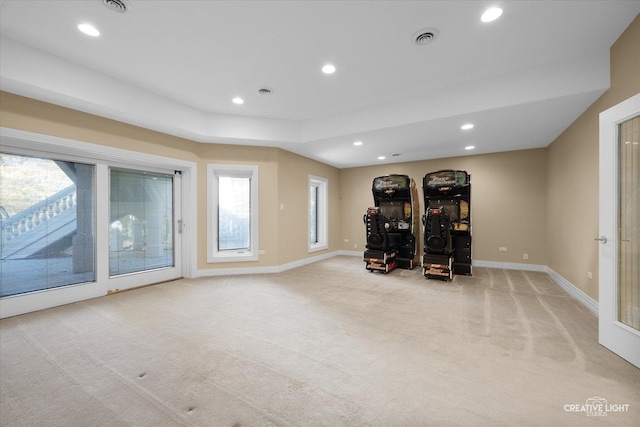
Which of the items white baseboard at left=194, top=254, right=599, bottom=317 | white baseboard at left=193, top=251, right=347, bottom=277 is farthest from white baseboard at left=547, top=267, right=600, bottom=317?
white baseboard at left=193, top=251, right=347, bottom=277

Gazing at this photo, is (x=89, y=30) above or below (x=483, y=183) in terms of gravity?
above

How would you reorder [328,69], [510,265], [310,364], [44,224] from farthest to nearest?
[510,265]
[44,224]
[328,69]
[310,364]

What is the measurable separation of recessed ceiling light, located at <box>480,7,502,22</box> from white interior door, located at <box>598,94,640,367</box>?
4.07 feet

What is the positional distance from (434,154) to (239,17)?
480cm

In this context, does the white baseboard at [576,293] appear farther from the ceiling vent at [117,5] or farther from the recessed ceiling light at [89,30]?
the recessed ceiling light at [89,30]

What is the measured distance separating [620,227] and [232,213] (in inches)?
209

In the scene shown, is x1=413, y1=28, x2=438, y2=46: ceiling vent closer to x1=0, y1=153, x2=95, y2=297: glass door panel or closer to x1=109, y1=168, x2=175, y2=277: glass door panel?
x1=109, y1=168, x2=175, y2=277: glass door panel

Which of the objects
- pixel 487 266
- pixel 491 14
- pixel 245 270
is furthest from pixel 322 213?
pixel 491 14

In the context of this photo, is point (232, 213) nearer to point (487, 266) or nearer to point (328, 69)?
point (328, 69)

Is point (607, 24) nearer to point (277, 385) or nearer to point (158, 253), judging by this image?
point (277, 385)

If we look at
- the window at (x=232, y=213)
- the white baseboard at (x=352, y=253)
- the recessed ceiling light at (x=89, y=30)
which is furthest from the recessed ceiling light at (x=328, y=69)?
the white baseboard at (x=352, y=253)

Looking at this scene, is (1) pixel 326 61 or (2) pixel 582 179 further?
(2) pixel 582 179

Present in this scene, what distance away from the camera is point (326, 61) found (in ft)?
9.38

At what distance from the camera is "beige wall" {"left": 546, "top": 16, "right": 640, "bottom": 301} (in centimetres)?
236
